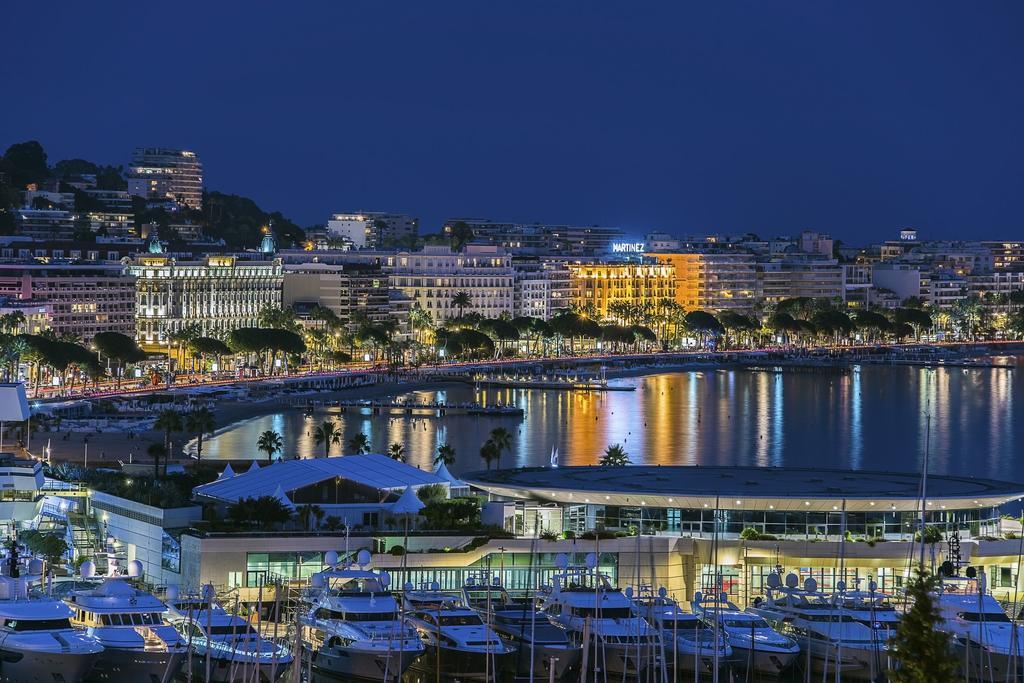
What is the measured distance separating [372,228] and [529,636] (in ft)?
513

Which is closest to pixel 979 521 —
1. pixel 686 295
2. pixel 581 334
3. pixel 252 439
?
pixel 252 439

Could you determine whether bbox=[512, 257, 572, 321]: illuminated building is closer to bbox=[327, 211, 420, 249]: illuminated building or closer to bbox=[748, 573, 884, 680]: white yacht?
bbox=[327, 211, 420, 249]: illuminated building

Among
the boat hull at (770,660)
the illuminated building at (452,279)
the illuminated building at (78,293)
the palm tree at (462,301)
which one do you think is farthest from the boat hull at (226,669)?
the palm tree at (462,301)

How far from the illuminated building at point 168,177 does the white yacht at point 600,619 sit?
428 feet

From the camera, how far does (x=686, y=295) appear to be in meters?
156

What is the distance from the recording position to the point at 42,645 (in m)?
23.3

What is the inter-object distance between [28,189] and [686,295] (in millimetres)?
50838

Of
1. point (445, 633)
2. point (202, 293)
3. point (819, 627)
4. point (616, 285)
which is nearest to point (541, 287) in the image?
point (616, 285)

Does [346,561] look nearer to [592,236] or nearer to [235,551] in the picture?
[235,551]

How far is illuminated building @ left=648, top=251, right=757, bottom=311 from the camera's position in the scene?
514 ft

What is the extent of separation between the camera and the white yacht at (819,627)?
2542cm

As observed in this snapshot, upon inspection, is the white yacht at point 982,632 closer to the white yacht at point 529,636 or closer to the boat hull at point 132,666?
the white yacht at point 529,636

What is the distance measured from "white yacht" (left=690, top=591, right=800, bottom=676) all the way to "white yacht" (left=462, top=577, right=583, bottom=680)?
189cm

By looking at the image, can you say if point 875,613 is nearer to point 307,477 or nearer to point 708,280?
point 307,477
